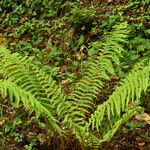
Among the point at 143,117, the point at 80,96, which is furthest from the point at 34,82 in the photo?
the point at 143,117

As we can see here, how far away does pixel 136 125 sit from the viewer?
175 inches

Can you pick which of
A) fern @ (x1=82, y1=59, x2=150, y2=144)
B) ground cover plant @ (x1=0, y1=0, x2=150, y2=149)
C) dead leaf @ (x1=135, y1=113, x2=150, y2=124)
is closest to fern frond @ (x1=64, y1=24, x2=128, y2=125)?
ground cover plant @ (x1=0, y1=0, x2=150, y2=149)

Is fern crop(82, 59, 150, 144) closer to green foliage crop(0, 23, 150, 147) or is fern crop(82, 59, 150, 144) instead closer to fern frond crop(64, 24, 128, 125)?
green foliage crop(0, 23, 150, 147)

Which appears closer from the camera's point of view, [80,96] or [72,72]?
[80,96]

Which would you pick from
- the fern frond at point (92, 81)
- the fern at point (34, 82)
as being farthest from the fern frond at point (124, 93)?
the fern at point (34, 82)

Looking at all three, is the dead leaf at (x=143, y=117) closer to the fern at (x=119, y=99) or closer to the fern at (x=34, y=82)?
the fern at (x=119, y=99)

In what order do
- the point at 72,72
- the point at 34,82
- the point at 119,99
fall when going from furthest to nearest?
the point at 72,72 < the point at 34,82 < the point at 119,99

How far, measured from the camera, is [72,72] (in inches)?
227

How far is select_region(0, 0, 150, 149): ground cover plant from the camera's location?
3998mm

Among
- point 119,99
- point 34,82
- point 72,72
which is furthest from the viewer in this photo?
point 72,72

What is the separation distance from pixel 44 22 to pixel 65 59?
1.29 metres

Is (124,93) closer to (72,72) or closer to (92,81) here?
(92,81)

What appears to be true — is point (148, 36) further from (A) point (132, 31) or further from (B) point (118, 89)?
(B) point (118, 89)

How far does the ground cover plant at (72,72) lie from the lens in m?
4.00
